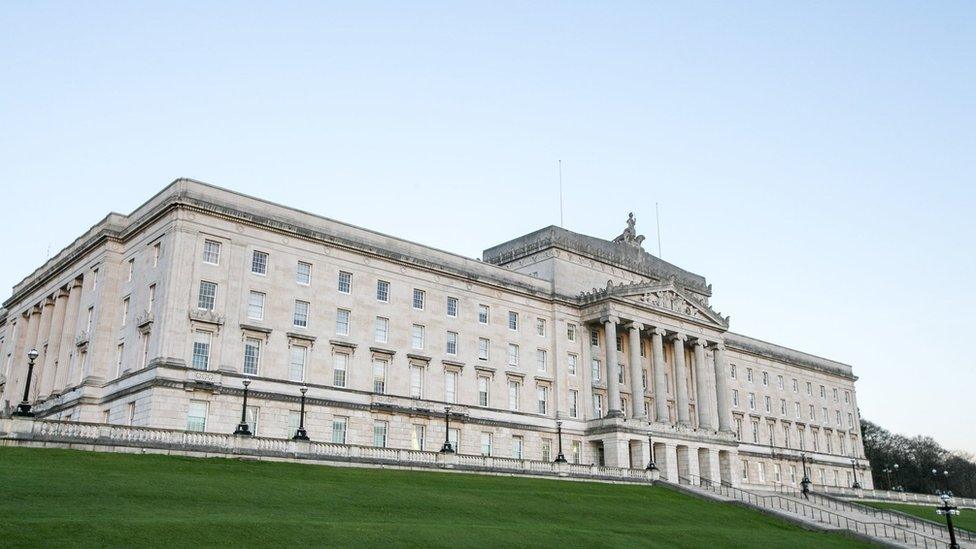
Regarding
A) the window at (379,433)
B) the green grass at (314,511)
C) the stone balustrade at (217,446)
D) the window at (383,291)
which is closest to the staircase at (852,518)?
the green grass at (314,511)

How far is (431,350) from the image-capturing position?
68938 millimetres

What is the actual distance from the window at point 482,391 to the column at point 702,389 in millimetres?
24013

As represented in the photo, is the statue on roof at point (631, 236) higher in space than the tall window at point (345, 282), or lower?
higher

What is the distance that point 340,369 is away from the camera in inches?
2483

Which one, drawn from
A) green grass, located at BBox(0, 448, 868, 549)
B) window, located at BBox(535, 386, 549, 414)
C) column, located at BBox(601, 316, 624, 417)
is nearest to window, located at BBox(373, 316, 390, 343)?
window, located at BBox(535, 386, 549, 414)

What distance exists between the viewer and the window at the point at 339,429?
61.2 m

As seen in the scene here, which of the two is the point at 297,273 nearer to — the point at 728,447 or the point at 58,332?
the point at 58,332

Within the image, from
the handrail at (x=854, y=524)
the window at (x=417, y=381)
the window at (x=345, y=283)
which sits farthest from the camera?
the window at (x=417, y=381)

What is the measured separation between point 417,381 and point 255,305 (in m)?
14.0

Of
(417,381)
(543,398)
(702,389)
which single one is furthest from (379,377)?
(702,389)

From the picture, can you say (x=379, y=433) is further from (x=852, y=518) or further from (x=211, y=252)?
(x=852, y=518)

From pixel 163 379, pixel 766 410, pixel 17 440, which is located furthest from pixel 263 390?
pixel 766 410

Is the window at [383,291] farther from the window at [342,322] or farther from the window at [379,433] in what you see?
the window at [379,433]

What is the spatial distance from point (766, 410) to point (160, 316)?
2826 inches
